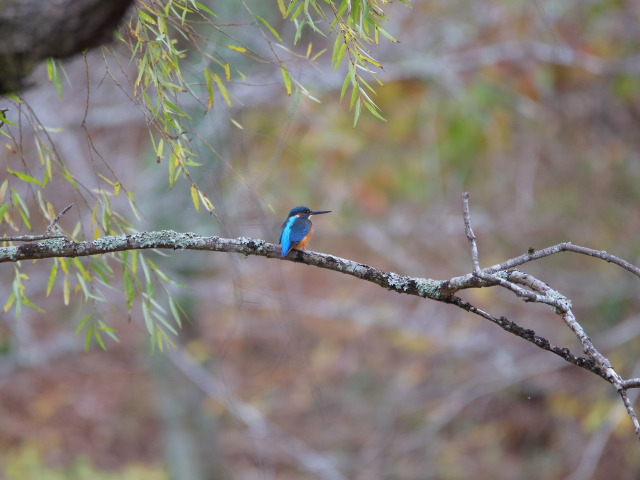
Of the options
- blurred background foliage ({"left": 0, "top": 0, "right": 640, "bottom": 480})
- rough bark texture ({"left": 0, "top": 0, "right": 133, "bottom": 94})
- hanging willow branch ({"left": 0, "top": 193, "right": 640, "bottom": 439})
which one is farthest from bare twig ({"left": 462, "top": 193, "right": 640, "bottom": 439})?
blurred background foliage ({"left": 0, "top": 0, "right": 640, "bottom": 480})

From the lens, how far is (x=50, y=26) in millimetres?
1538

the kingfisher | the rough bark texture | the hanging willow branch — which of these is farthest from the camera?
the kingfisher

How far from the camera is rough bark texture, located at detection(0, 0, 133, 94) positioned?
1.53 m

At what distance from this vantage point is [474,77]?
7.96 meters

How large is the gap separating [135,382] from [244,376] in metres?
1.55

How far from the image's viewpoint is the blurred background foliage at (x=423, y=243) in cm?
753

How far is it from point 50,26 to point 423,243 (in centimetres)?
748

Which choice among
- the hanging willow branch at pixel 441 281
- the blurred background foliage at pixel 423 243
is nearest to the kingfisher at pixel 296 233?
the hanging willow branch at pixel 441 281

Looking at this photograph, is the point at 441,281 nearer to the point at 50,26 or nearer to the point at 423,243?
the point at 50,26

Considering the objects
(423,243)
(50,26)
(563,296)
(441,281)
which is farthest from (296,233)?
(423,243)

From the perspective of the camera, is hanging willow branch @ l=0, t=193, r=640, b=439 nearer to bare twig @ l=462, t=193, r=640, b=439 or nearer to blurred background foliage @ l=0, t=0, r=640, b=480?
bare twig @ l=462, t=193, r=640, b=439

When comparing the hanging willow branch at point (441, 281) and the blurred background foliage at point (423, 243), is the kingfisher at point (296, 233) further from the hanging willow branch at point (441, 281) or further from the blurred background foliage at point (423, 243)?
the blurred background foliage at point (423, 243)

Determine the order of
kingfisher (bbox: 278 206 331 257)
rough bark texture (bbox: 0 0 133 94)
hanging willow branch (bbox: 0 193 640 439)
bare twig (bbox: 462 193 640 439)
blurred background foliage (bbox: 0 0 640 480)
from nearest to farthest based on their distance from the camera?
rough bark texture (bbox: 0 0 133 94) → bare twig (bbox: 462 193 640 439) → hanging willow branch (bbox: 0 193 640 439) → kingfisher (bbox: 278 206 331 257) → blurred background foliage (bbox: 0 0 640 480)

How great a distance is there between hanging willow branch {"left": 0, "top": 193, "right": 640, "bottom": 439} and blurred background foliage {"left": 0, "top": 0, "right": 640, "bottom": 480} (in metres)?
4.28
